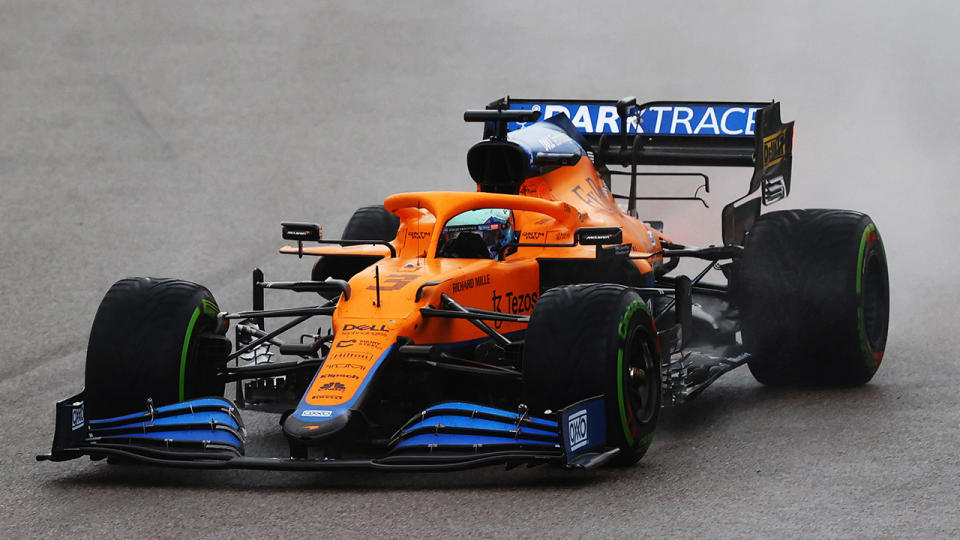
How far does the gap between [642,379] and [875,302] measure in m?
3.10

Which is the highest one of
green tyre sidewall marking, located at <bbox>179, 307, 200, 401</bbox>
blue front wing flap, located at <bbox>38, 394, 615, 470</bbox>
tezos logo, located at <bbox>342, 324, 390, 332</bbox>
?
tezos logo, located at <bbox>342, 324, 390, 332</bbox>

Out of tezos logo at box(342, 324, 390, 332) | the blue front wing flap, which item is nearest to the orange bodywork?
tezos logo at box(342, 324, 390, 332)

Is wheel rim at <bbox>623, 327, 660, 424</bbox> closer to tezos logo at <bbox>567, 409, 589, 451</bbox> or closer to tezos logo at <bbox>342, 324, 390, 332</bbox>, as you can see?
tezos logo at <bbox>567, 409, 589, 451</bbox>

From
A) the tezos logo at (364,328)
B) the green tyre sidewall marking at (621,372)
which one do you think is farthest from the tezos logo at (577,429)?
the tezos logo at (364,328)

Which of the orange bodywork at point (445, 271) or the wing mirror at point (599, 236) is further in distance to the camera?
the wing mirror at point (599, 236)

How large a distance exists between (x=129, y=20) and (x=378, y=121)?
647 cm

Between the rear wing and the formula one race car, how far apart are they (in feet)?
0.08

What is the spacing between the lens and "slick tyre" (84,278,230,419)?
839 centimetres

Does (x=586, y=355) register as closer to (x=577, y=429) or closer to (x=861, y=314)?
(x=577, y=429)

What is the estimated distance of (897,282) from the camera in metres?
15.7

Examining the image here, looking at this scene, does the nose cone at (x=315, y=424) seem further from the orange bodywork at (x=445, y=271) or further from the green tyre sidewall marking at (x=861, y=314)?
the green tyre sidewall marking at (x=861, y=314)

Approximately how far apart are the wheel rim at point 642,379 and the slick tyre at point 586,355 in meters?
0.16

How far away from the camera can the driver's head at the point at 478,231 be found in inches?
359

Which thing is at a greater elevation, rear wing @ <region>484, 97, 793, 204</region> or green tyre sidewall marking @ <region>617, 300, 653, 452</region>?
rear wing @ <region>484, 97, 793, 204</region>
